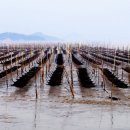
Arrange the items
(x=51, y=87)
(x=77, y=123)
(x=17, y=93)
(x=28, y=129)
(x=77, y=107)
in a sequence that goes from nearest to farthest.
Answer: (x=28, y=129)
(x=77, y=123)
(x=77, y=107)
(x=17, y=93)
(x=51, y=87)

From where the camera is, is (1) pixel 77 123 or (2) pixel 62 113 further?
(2) pixel 62 113

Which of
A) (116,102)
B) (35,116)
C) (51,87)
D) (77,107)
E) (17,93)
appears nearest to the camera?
(35,116)

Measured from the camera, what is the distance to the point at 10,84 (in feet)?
73.0

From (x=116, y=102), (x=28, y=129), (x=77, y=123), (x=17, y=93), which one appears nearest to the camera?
(x=28, y=129)

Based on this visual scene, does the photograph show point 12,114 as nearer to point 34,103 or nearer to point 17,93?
point 34,103

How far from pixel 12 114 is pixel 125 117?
366 cm

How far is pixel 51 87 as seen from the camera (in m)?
21.2

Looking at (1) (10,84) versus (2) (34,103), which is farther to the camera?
(1) (10,84)

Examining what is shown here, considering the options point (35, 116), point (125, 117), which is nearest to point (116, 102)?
point (125, 117)

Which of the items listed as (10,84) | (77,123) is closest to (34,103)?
(77,123)

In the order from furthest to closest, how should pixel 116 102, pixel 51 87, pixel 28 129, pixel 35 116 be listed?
pixel 51 87, pixel 116 102, pixel 35 116, pixel 28 129

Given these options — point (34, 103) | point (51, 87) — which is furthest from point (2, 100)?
point (51, 87)

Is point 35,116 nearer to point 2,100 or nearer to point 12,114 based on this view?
point 12,114

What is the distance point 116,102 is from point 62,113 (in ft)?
10.1
